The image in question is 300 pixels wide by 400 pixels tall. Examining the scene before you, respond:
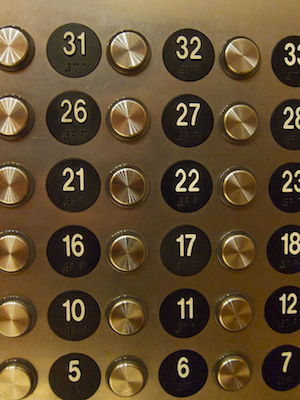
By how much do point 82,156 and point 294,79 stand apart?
566 mm

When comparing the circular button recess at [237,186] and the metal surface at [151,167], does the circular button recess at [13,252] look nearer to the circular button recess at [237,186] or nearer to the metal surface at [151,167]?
the metal surface at [151,167]

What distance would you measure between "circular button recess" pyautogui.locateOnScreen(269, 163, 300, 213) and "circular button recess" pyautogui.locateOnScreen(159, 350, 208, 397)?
46cm

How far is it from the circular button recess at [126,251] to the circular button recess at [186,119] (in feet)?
0.85

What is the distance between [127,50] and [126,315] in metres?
0.64

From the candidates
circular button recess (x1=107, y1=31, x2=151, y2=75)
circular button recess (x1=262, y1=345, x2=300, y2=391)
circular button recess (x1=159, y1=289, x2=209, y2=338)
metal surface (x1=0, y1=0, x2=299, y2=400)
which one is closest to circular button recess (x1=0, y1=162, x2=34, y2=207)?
metal surface (x1=0, y1=0, x2=299, y2=400)

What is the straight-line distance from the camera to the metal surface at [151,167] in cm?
66

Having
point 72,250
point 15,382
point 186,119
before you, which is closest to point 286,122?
point 186,119

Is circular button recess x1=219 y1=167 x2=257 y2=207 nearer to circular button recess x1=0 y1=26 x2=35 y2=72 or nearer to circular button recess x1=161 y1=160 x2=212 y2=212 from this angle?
circular button recess x1=161 y1=160 x2=212 y2=212

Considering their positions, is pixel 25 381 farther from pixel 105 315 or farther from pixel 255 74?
pixel 255 74

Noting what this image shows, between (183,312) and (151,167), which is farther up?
(151,167)

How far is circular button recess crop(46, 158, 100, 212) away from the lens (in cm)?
67

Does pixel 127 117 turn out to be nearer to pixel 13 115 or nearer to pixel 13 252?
pixel 13 115

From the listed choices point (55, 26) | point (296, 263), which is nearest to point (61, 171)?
point (55, 26)

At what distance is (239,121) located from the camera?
2.21 ft
